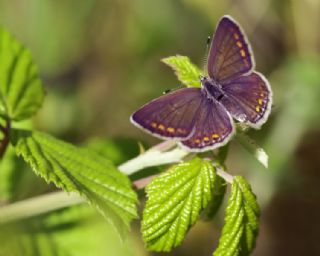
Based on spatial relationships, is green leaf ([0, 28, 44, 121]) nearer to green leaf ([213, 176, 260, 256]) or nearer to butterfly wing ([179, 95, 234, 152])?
butterfly wing ([179, 95, 234, 152])

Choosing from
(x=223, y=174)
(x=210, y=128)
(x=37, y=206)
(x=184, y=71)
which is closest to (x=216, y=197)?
(x=223, y=174)

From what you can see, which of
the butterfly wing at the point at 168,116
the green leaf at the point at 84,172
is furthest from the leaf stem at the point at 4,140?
the butterfly wing at the point at 168,116

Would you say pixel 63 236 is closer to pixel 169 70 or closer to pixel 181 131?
pixel 181 131

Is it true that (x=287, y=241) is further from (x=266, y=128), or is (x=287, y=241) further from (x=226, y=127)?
(x=226, y=127)

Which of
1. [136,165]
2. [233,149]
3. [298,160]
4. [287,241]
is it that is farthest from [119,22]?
[136,165]

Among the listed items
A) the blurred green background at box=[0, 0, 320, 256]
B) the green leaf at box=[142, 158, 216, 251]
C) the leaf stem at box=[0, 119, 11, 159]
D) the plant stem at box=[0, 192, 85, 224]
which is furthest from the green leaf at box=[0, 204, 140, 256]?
the blurred green background at box=[0, 0, 320, 256]

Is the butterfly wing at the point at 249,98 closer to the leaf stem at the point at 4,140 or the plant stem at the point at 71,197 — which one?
the plant stem at the point at 71,197
